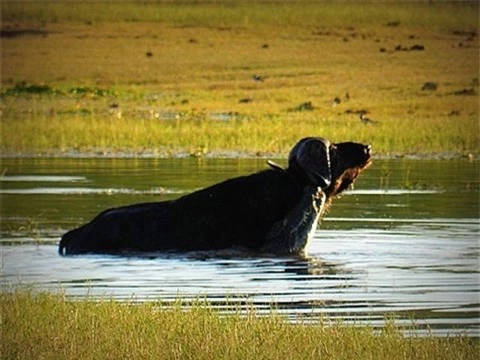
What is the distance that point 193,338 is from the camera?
1103 centimetres

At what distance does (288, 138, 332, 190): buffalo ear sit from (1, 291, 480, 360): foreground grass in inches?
178

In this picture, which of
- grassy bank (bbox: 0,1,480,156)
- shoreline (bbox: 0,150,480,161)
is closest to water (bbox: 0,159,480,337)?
shoreline (bbox: 0,150,480,161)

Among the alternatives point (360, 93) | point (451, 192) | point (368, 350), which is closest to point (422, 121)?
point (360, 93)

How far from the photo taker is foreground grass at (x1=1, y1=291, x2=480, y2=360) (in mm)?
10703

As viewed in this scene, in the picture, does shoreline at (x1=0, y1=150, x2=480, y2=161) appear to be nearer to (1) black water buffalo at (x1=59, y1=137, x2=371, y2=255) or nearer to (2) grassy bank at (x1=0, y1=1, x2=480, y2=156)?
(2) grassy bank at (x1=0, y1=1, x2=480, y2=156)

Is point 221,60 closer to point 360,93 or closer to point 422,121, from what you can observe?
point 360,93

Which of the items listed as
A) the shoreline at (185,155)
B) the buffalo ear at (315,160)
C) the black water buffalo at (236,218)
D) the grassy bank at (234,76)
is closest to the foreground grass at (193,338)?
the black water buffalo at (236,218)

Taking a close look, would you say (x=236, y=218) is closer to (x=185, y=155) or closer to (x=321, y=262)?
(x=321, y=262)

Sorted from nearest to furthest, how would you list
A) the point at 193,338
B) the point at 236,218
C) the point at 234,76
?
the point at 193,338
the point at 236,218
the point at 234,76

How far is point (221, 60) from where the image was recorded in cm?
6512

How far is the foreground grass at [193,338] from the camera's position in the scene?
10.7 m

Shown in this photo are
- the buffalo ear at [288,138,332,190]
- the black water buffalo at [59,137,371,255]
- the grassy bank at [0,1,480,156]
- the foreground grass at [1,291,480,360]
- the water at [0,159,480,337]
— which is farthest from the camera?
A: the grassy bank at [0,1,480,156]

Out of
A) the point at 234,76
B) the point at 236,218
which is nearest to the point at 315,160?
the point at 236,218

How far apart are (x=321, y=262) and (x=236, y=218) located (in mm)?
984
